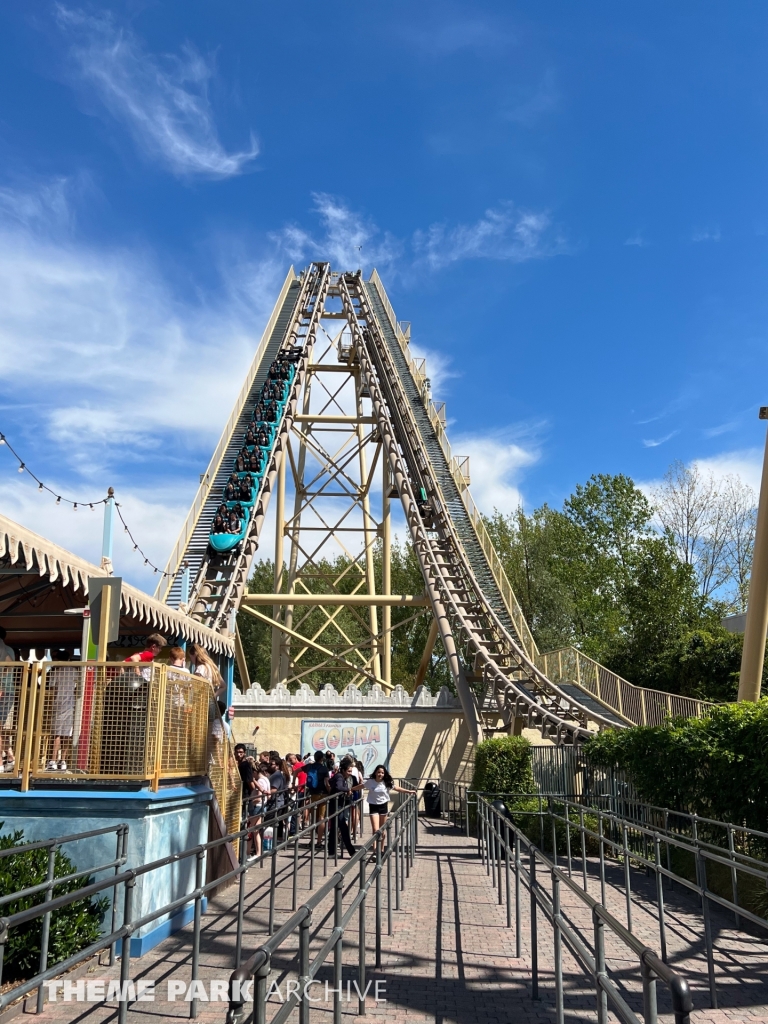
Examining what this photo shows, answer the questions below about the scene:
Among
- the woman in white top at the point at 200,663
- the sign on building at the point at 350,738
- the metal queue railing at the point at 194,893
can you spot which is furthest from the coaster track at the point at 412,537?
the woman in white top at the point at 200,663

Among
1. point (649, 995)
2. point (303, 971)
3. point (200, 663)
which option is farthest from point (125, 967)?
point (200, 663)

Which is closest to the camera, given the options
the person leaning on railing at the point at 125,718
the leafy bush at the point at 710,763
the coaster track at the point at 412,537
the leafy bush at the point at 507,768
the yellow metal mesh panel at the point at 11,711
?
the yellow metal mesh panel at the point at 11,711

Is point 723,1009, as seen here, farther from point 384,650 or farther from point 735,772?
point 384,650

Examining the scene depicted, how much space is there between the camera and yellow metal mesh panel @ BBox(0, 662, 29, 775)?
788cm

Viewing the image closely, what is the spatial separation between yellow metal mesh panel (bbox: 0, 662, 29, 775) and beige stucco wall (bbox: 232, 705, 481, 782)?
1521 centimetres

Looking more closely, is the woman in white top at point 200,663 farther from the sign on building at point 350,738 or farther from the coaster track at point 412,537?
the sign on building at point 350,738

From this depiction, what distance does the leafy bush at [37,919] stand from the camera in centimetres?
630

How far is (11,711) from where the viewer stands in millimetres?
7965

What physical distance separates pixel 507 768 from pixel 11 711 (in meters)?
11.3

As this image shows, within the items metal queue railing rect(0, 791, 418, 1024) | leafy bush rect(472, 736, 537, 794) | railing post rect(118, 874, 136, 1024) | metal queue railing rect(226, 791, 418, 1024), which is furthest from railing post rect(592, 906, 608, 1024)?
leafy bush rect(472, 736, 537, 794)

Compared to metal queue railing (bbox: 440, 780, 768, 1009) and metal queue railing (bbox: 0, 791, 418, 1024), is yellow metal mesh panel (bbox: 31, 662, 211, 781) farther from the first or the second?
metal queue railing (bbox: 440, 780, 768, 1009)

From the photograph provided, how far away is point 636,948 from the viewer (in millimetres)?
3459

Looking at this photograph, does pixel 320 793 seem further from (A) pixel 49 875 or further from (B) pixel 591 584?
(B) pixel 591 584

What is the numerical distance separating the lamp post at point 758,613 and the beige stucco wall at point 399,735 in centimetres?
973
